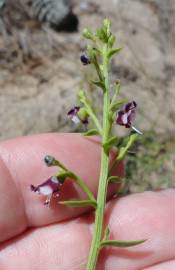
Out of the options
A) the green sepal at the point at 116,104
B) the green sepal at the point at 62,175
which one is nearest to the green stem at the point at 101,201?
the green sepal at the point at 116,104

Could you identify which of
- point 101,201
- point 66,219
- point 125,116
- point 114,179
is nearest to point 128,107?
point 125,116

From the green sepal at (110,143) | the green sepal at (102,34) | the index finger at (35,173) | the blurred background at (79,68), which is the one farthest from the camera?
the blurred background at (79,68)

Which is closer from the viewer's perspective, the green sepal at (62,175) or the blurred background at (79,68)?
the green sepal at (62,175)

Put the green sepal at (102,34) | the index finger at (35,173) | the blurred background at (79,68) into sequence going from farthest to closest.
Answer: the blurred background at (79,68) → the index finger at (35,173) → the green sepal at (102,34)

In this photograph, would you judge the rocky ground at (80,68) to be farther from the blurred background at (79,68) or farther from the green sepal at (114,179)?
the green sepal at (114,179)

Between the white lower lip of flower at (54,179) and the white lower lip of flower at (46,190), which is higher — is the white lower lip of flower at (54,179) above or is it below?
above

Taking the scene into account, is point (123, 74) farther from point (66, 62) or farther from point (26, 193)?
point (26, 193)

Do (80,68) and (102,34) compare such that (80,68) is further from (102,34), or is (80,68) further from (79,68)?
(102,34)

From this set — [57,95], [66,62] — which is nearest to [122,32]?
[66,62]
